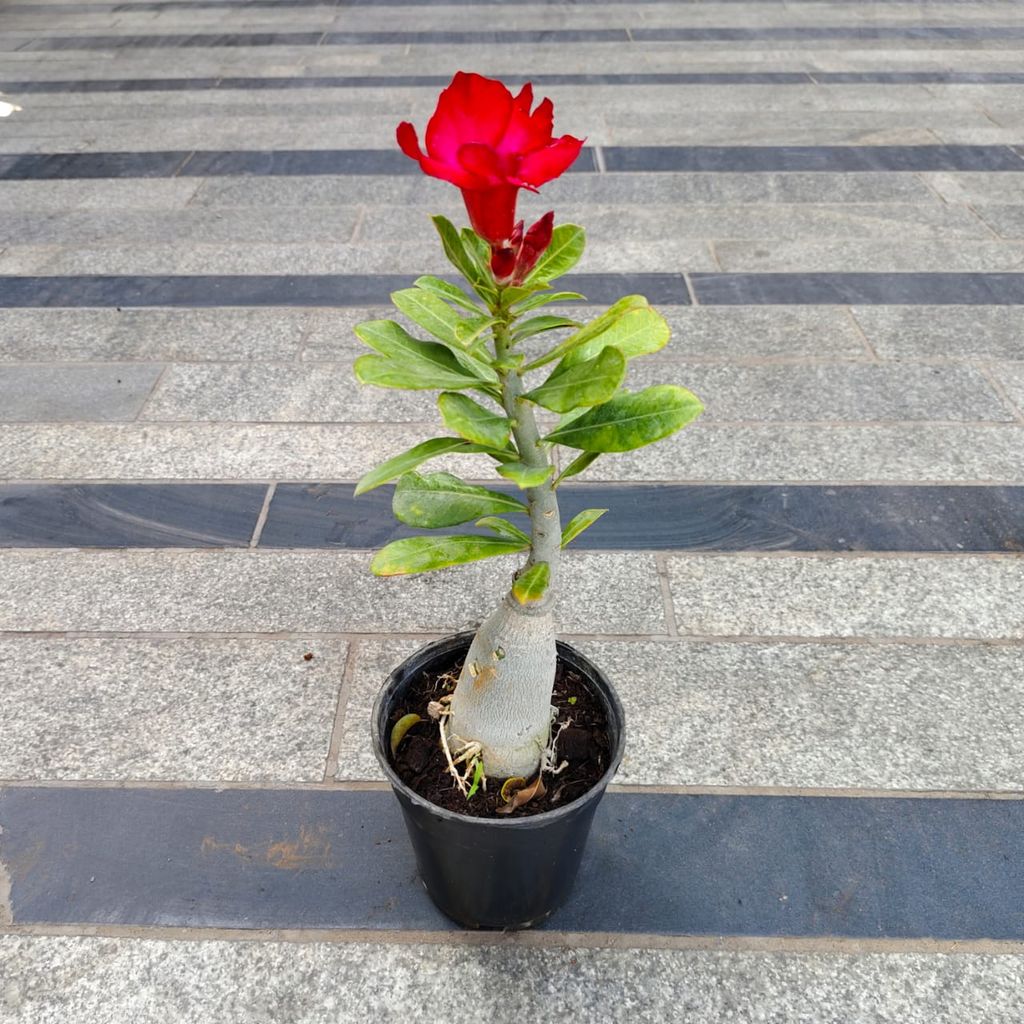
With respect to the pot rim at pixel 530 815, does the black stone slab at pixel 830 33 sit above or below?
above

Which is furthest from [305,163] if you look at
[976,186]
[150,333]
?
[976,186]

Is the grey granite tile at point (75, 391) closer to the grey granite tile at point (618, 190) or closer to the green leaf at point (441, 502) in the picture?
the grey granite tile at point (618, 190)

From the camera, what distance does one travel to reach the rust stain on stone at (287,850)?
2086 mm

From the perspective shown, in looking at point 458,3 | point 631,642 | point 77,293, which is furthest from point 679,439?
point 458,3

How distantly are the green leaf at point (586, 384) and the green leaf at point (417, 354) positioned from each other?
0.40 feet

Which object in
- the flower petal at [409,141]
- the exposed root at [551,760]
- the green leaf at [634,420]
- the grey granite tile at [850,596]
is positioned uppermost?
the flower petal at [409,141]

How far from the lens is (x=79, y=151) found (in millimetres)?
5812

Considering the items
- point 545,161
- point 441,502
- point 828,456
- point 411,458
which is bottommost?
point 828,456

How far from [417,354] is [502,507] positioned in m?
0.32

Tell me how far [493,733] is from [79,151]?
5652 millimetres

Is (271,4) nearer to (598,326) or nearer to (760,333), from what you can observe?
(760,333)

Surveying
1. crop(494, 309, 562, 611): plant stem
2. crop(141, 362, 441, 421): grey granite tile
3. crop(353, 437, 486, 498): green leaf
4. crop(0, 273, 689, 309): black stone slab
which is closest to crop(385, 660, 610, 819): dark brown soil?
crop(494, 309, 562, 611): plant stem

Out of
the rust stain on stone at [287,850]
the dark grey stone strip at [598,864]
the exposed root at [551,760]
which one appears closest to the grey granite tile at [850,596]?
the dark grey stone strip at [598,864]

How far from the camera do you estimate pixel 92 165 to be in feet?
18.4
